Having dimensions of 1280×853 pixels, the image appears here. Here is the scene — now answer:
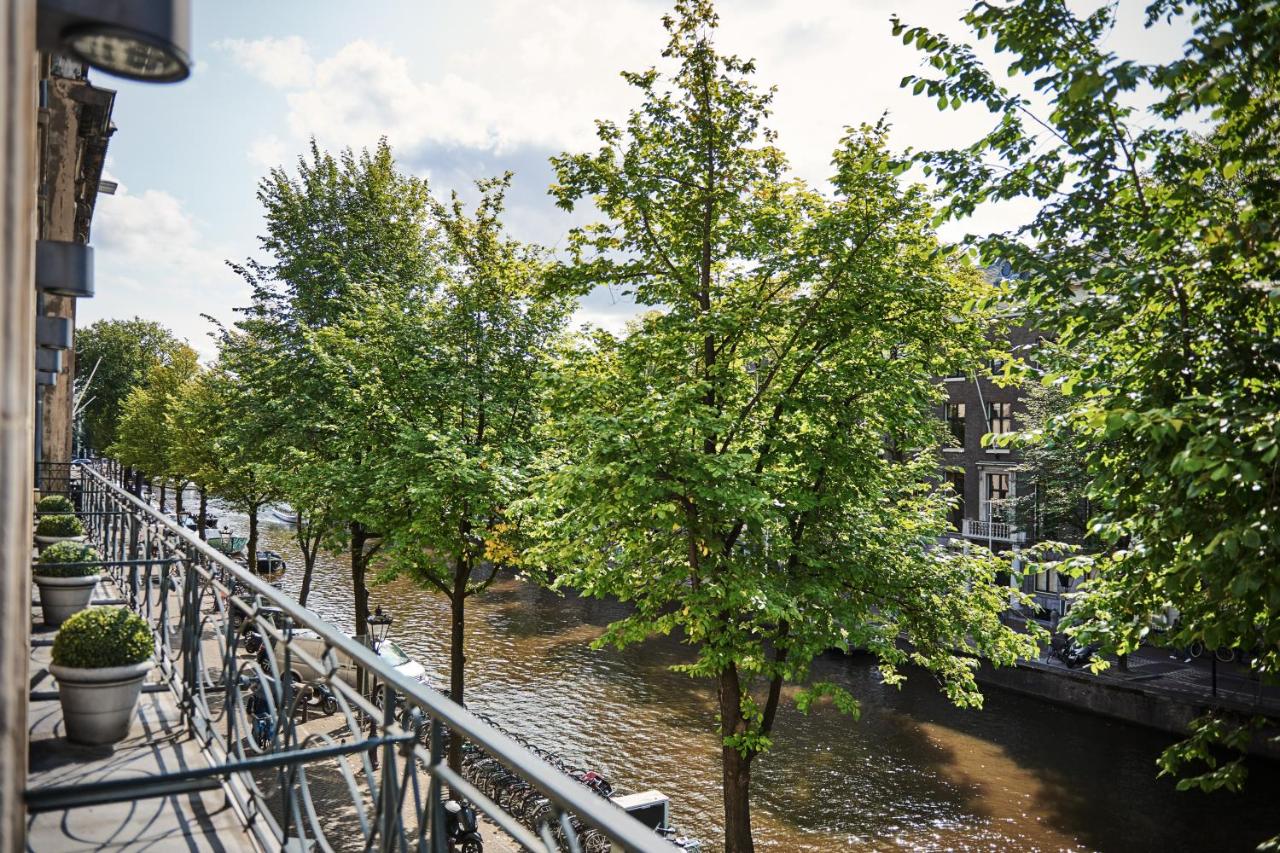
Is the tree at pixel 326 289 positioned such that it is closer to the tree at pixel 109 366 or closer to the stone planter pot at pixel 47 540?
the stone planter pot at pixel 47 540

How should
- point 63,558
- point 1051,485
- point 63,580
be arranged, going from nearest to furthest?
point 63,558 < point 63,580 < point 1051,485

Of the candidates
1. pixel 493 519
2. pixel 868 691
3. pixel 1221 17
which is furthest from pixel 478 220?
pixel 868 691

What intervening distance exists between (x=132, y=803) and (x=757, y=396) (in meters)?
10.2

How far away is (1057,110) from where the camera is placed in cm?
654

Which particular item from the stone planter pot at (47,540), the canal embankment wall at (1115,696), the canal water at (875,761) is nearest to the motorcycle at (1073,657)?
the canal embankment wall at (1115,696)

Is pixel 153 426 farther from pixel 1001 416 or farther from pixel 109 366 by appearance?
pixel 1001 416

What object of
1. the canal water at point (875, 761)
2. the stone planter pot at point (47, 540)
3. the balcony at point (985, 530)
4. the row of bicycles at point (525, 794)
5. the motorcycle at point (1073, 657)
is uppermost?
the stone planter pot at point (47, 540)

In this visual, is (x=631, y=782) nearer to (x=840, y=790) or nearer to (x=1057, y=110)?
(x=840, y=790)

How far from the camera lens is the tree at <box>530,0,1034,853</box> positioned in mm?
11758

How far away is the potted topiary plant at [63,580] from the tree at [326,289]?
9198 millimetres

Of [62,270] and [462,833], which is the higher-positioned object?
[62,270]

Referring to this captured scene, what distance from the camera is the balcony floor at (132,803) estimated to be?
3754mm

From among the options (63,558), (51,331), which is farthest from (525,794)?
(51,331)

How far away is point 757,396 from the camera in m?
12.9
